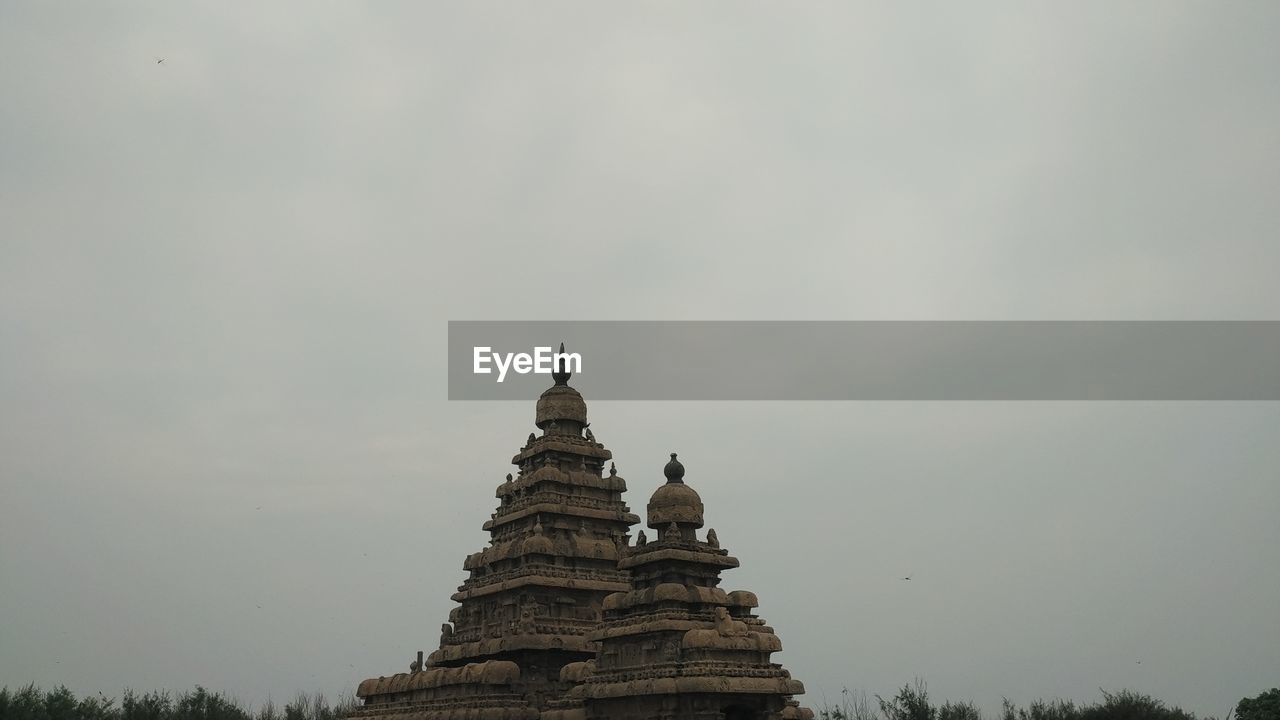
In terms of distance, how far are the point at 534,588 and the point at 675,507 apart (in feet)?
44.5

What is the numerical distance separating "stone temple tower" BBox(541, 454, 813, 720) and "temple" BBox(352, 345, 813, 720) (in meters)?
0.06

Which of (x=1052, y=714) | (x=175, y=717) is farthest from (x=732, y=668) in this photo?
(x=175, y=717)

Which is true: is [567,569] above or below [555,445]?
below

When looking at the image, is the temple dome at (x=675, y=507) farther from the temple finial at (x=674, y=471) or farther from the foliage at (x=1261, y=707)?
the foliage at (x=1261, y=707)

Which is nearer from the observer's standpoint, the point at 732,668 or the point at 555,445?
the point at 732,668

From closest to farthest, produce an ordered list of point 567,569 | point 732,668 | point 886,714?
point 732,668 → point 567,569 → point 886,714

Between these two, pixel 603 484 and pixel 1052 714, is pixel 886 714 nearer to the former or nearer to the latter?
pixel 1052 714

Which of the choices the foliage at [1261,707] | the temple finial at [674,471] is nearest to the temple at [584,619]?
the temple finial at [674,471]

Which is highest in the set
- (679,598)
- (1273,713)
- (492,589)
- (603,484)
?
(603,484)

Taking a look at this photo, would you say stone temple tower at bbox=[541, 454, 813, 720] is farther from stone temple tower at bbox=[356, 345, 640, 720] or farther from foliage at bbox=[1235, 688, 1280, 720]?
foliage at bbox=[1235, 688, 1280, 720]

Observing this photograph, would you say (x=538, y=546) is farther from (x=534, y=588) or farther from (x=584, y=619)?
(x=584, y=619)

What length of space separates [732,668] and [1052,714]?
47.7 m

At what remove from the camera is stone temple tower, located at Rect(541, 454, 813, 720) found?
42.9 m

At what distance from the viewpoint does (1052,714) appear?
79.7 metres
